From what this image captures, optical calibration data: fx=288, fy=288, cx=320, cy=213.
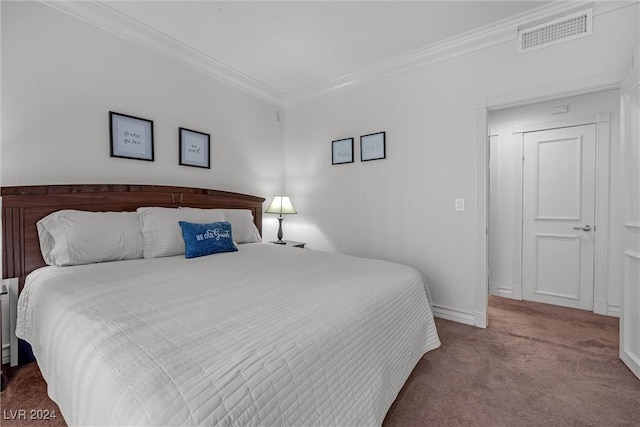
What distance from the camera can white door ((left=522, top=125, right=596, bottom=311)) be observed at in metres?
3.02

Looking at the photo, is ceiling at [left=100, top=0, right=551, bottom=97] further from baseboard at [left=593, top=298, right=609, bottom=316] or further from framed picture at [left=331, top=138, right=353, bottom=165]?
baseboard at [left=593, top=298, right=609, bottom=316]

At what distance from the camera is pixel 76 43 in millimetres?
2203

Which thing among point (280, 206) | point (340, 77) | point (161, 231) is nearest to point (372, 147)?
point (340, 77)

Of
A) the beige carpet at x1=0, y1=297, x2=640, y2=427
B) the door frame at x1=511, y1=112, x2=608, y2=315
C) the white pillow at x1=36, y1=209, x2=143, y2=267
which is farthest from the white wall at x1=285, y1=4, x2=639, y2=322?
the white pillow at x1=36, y1=209, x2=143, y2=267

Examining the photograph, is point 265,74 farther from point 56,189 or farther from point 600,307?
point 600,307

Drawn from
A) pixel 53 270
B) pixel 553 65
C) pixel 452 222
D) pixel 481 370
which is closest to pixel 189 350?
pixel 53 270

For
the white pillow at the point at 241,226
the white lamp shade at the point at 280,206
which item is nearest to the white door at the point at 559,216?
the white lamp shade at the point at 280,206

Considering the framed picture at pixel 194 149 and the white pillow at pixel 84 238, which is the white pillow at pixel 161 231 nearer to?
the white pillow at pixel 84 238

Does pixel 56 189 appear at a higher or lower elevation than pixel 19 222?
higher

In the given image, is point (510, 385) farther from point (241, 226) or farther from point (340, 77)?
point (340, 77)

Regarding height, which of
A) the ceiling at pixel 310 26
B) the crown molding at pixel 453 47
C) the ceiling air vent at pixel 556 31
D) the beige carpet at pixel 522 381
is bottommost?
the beige carpet at pixel 522 381

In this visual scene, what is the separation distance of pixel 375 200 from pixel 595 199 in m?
2.24

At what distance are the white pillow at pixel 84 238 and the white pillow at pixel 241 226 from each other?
2.97ft

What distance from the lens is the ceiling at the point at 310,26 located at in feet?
7.26
